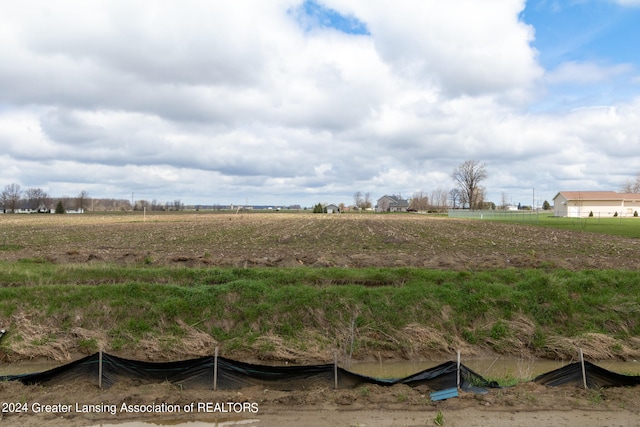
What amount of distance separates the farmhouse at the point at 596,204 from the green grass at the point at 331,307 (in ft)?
308

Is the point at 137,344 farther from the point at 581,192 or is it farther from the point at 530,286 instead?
the point at 581,192

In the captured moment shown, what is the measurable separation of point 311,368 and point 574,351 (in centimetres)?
769

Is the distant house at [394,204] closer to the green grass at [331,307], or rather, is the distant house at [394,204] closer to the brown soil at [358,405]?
the green grass at [331,307]

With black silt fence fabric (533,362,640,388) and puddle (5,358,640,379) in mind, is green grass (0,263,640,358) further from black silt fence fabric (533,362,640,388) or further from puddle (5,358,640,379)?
black silt fence fabric (533,362,640,388)

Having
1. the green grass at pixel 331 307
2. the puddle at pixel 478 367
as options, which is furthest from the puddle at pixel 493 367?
the green grass at pixel 331 307

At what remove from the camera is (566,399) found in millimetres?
7828

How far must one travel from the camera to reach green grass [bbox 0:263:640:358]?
12383mm

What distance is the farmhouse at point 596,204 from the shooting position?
317ft

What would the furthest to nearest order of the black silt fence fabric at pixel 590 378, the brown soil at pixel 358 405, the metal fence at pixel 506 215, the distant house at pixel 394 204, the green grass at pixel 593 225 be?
the distant house at pixel 394 204 < the metal fence at pixel 506 215 < the green grass at pixel 593 225 < the black silt fence fabric at pixel 590 378 < the brown soil at pixel 358 405

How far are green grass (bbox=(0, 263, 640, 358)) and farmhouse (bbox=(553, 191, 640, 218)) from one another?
94.0 m

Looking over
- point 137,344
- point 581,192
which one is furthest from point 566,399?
point 581,192

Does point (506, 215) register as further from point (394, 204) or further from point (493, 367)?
point (394, 204)

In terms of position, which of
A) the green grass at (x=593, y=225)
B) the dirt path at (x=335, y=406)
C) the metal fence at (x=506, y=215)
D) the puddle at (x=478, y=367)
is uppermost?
the metal fence at (x=506, y=215)

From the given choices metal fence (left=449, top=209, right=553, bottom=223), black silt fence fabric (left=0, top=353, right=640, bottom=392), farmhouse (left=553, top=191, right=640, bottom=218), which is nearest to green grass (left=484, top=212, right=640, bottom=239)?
metal fence (left=449, top=209, right=553, bottom=223)
